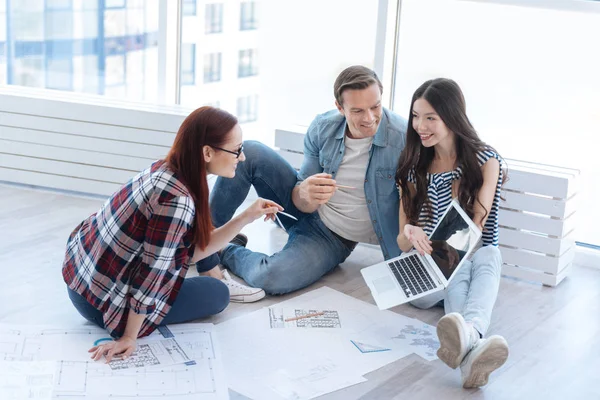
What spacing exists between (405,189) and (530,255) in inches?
27.5

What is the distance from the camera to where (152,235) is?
2.23m

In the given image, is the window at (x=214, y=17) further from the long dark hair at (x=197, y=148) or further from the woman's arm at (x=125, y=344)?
the woman's arm at (x=125, y=344)

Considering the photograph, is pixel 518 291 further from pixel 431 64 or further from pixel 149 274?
pixel 149 274

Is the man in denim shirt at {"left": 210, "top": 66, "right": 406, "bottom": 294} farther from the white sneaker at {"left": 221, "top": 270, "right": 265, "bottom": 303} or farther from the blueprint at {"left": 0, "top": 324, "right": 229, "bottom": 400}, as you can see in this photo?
the blueprint at {"left": 0, "top": 324, "right": 229, "bottom": 400}

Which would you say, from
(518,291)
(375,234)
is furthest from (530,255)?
(375,234)

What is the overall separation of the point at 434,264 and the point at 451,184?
286 mm

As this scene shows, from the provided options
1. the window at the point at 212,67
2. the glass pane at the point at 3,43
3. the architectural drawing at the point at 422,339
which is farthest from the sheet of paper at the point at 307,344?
the glass pane at the point at 3,43

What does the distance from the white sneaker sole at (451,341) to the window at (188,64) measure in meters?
2.24

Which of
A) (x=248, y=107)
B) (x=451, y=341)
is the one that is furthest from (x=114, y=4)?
(x=451, y=341)

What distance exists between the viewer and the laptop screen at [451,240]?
2.56m

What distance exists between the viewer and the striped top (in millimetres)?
2713

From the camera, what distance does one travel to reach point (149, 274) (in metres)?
2.27

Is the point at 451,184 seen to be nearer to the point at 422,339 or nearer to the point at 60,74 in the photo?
the point at 422,339

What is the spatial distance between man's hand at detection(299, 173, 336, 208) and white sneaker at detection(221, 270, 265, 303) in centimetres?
36
